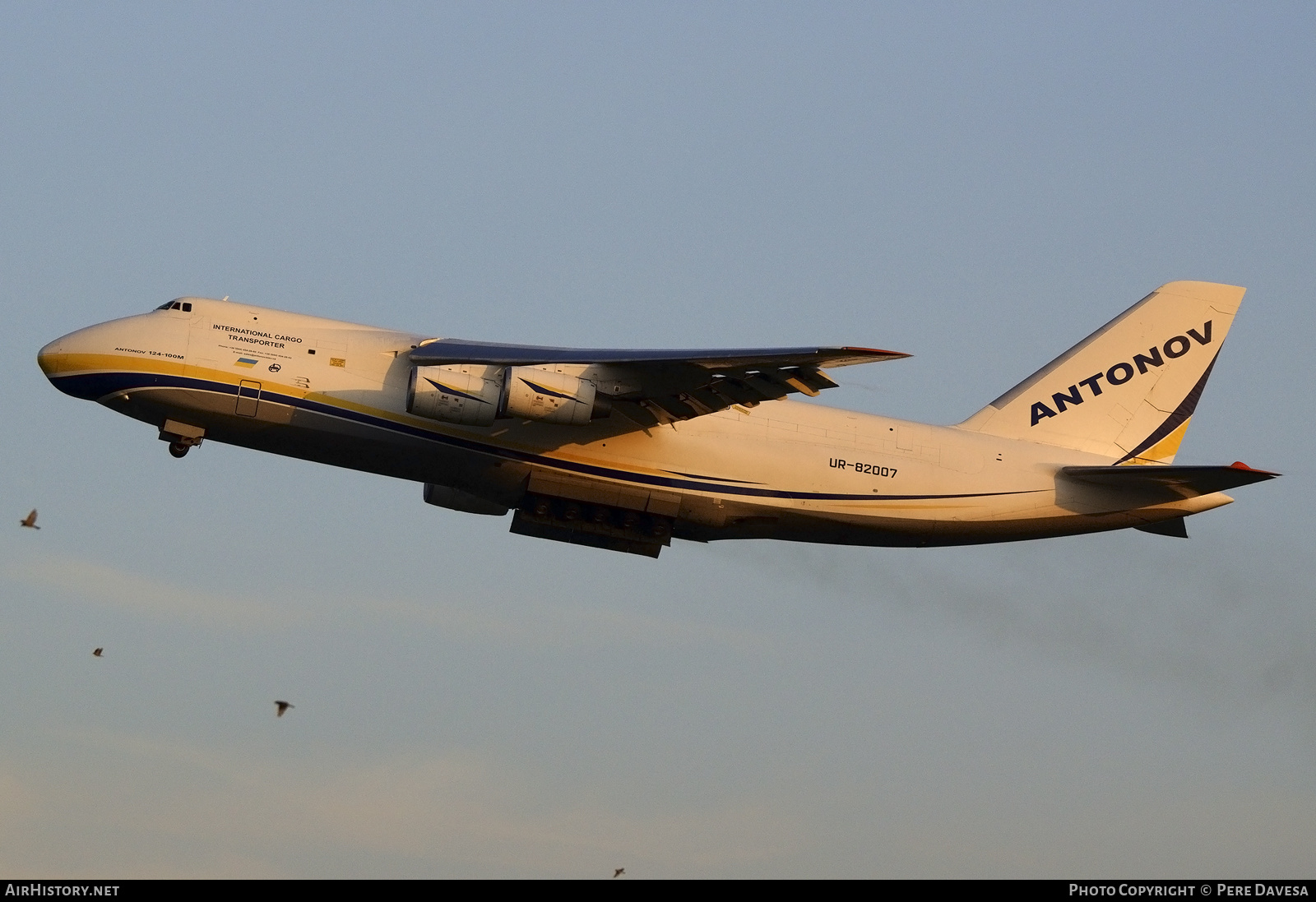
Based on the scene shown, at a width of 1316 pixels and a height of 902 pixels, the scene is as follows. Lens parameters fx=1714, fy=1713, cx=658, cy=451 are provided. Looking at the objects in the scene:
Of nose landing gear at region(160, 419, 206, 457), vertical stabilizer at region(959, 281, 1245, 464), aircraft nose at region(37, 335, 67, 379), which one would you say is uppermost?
vertical stabilizer at region(959, 281, 1245, 464)

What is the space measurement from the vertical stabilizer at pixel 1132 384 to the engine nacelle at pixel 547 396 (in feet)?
22.9

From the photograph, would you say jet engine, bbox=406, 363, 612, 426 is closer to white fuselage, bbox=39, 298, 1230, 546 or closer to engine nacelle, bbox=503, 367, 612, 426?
engine nacelle, bbox=503, 367, 612, 426

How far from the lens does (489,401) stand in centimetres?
2231

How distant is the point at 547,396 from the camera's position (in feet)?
72.5

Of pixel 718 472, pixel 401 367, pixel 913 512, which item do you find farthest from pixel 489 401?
pixel 913 512

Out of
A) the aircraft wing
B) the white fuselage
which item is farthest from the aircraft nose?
the aircraft wing

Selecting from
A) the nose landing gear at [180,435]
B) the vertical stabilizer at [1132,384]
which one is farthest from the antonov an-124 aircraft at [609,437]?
the vertical stabilizer at [1132,384]

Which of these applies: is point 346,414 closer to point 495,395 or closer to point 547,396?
point 495,395

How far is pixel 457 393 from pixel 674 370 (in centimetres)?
282

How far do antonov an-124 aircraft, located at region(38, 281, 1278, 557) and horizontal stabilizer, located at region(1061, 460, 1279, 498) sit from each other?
0.04 metres

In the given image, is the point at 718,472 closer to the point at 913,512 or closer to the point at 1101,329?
the point at 913,512

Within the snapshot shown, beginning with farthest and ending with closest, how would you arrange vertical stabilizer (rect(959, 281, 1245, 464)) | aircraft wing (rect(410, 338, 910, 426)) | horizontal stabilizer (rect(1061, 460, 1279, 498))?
vertical stabilizer (rect(959, 281, 1245, 464)) < horizontal stabilizer (rect(1061, 460, 1279, 498)) < aircraft wing (rect(410, 338, 910, 426))

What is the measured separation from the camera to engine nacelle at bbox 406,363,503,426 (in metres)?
22.1

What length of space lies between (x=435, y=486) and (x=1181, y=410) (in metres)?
11.6
